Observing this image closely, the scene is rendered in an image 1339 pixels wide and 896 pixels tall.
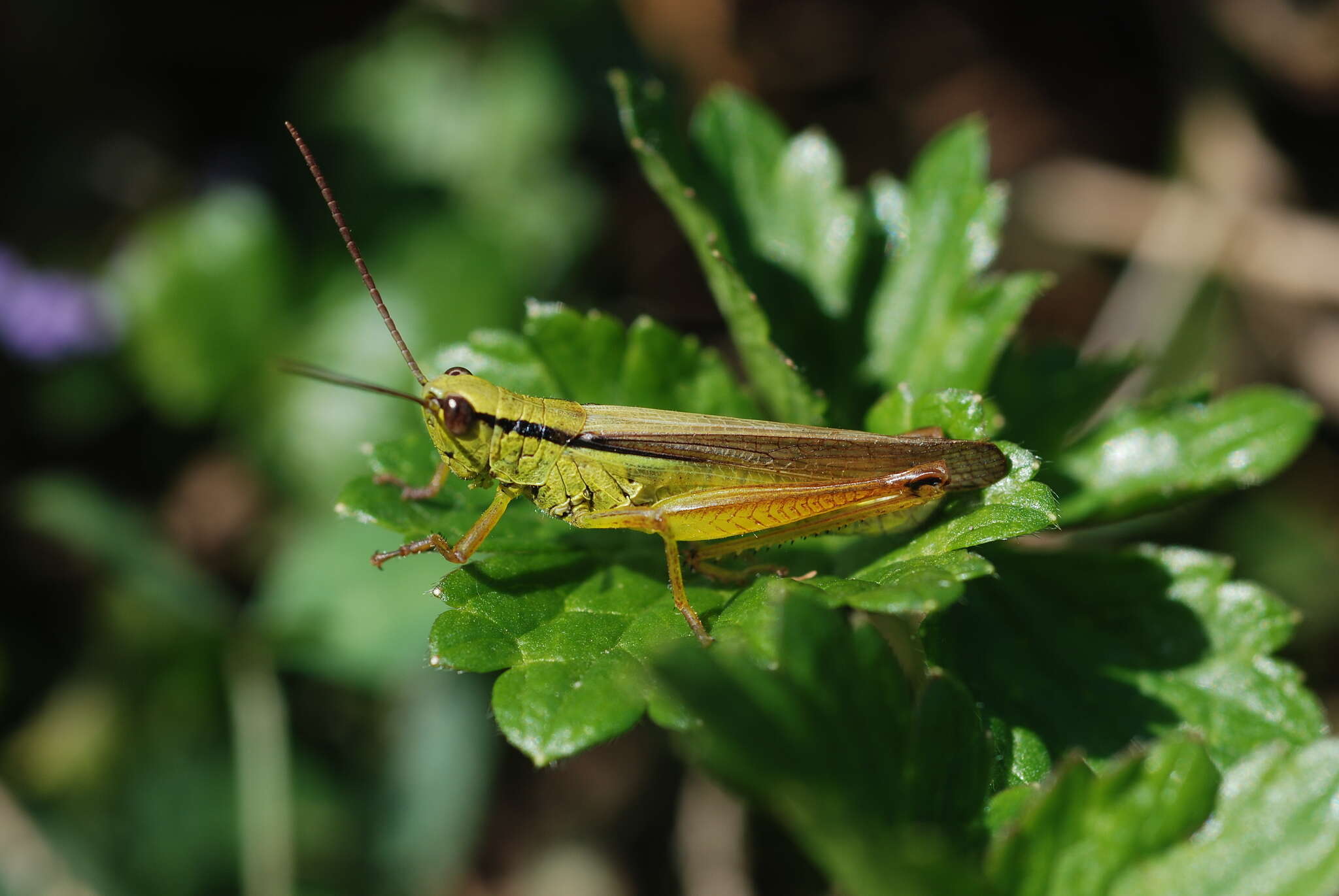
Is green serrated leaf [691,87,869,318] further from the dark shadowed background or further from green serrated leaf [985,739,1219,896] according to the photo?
the dark shadowed background

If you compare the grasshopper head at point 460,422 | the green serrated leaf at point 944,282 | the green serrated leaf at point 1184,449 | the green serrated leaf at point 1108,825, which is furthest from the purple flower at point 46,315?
the green serrated leaf at point 1108,825

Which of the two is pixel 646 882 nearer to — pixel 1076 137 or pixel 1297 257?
pixel 1297 257

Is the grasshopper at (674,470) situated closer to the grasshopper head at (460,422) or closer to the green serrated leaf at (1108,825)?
the grasshopper head at (460,422)

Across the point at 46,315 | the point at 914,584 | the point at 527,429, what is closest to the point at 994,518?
the point at 914,584

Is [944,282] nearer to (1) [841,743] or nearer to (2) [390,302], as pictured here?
(1) [841,743]

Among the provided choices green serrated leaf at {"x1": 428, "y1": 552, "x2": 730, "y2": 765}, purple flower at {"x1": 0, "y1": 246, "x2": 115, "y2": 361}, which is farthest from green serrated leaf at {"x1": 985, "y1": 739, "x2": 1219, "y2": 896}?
purple flower at {"x1": 0, "y1": 246, "x2": 115, "y2": 361}

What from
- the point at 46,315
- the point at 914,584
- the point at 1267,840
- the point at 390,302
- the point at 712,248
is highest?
the point at 712,248
